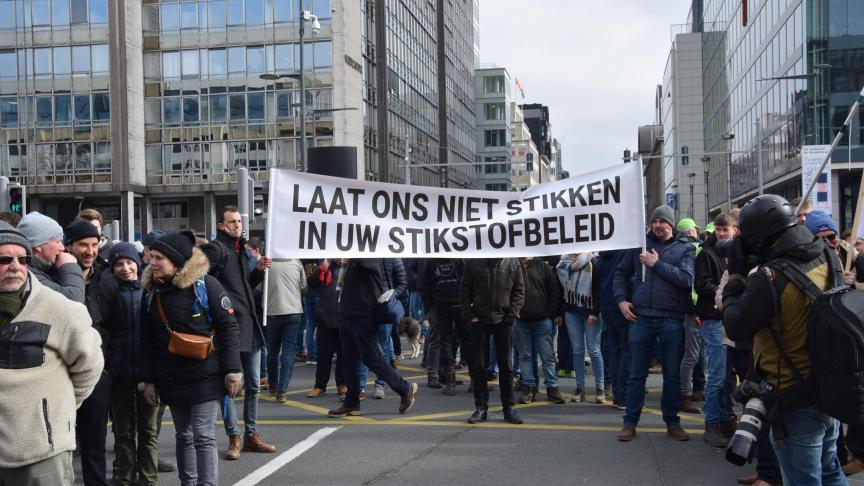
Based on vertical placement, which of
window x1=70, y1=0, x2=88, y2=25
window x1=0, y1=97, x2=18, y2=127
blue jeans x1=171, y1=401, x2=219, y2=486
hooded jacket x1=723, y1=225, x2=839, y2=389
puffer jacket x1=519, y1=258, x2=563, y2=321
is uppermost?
window x1=70, y1=0, x2=88, y2=25

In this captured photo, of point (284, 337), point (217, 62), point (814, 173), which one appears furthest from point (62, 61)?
point (284, 337)

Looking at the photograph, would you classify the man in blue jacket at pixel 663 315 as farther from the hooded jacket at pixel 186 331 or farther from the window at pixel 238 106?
the window at pixel 238 106

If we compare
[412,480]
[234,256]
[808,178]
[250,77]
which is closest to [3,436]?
[412,480]

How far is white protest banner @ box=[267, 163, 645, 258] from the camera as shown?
7.71 m

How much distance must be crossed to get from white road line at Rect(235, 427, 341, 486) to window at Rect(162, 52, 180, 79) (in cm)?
4520

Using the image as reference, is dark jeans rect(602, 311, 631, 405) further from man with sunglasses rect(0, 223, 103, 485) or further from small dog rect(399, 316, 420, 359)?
man with sunglasses rect(0, 223, 103, 485)

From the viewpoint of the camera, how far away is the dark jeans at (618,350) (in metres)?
8.88

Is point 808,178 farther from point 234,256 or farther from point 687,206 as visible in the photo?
point 687,206

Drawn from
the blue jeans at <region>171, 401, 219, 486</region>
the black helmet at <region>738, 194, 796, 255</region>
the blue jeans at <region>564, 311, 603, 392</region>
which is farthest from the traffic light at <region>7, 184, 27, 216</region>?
the black helmet at <region>738, 194, 796, 255</region>

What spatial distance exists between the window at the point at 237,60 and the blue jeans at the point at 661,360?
4473 cm

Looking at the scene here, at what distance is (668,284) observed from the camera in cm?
757

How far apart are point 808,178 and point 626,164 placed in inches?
574

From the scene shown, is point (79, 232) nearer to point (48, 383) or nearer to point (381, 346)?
point (48, 383)

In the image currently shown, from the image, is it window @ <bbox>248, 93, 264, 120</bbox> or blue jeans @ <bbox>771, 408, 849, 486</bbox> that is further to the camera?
window @ <bbox>248, 93, 264, 120</bbox>
